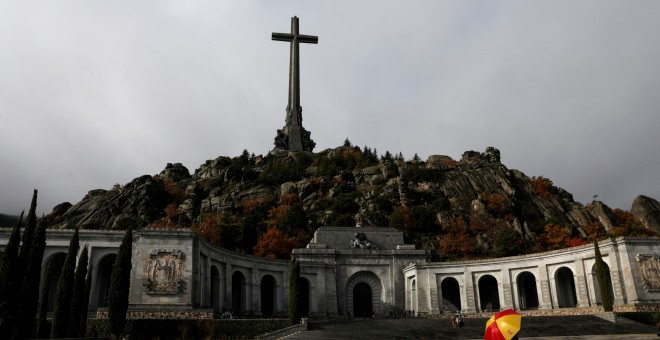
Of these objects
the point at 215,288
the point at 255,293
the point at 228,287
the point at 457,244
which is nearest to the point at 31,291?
the point at 215,288

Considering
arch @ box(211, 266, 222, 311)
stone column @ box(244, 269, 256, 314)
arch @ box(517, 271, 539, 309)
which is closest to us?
arch @ box(211, 266, 222, 311)

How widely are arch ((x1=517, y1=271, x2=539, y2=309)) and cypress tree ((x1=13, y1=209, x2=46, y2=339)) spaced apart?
36.8 metres

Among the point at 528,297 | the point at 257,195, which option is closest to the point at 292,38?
the point at 257,195

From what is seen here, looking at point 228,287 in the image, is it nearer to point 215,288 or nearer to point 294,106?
point 215,288

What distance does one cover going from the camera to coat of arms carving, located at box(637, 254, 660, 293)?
34.5 m

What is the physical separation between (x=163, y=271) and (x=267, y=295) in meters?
16.2

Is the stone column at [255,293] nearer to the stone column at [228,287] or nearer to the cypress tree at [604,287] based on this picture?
the stone column at [228,287]

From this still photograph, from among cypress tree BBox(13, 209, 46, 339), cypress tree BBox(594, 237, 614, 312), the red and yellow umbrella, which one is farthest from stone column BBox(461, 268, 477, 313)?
the red and yellow umbrella

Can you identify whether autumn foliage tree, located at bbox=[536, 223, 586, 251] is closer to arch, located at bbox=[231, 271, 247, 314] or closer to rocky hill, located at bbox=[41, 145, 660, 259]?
rocky hill, located at bbox=[41, 145, 660, 259]

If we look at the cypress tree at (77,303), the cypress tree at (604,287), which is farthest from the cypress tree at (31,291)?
the cypress tree at (604,287)

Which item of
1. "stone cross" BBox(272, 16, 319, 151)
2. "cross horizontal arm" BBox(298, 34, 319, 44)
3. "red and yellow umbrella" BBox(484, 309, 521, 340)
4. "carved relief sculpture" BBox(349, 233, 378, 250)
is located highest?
"cross horizontal arm" BBox(298, 34, 319, 44)

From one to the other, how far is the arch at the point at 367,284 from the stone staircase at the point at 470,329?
506 inches

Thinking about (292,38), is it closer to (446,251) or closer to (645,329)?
(446,251)

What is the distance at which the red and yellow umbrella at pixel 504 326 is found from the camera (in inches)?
286
